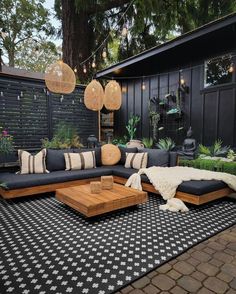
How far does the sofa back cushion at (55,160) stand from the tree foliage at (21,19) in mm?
7119

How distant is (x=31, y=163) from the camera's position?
13.2 feet

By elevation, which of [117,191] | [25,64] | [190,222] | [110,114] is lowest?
[190,222]

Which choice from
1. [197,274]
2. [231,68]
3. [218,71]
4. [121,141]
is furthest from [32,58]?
[197,274]

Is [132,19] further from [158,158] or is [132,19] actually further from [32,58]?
[32,58]

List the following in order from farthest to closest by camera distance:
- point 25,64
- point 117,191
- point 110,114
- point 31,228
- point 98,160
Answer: point 25,64 < point 110,114 < point 98,160 < point 117,191 < point 31,228

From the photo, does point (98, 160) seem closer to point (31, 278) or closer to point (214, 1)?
point (31, 278)

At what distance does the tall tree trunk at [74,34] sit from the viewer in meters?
6.29

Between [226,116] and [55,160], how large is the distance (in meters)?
3.97

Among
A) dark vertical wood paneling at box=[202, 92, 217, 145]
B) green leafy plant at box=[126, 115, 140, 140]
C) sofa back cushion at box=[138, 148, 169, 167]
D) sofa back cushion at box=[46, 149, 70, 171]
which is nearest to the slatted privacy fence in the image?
sofa back cushion at box=[46, 149, 70, 171]

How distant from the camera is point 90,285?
62.8 inches

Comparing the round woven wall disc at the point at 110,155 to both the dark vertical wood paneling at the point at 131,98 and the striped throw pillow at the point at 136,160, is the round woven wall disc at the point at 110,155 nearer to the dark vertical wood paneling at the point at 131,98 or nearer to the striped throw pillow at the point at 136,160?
the striped throw pillow at the point at 136,160

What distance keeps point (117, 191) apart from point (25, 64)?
1371 cm

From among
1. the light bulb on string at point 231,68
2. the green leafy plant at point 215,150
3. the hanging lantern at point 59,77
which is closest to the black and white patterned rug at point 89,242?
the green leafy plant at point 215,150

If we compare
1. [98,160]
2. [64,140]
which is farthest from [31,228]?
[64,140]
